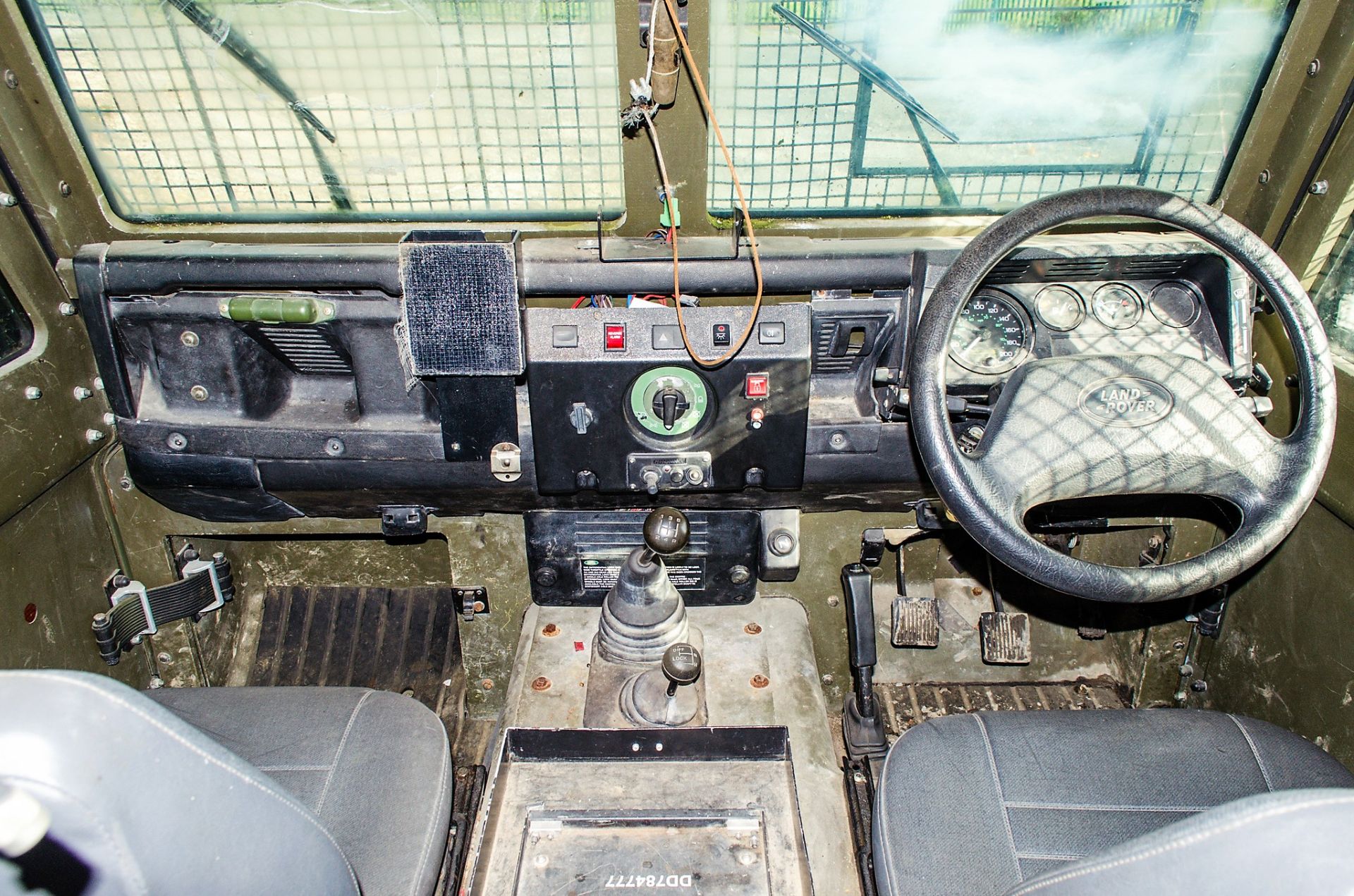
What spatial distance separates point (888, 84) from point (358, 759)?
1635 mm

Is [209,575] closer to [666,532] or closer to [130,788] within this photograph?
[666,532]

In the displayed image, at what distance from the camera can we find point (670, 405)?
5.77 feet

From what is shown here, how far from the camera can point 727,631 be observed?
206 cm

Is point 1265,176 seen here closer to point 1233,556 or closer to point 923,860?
point 1233,556

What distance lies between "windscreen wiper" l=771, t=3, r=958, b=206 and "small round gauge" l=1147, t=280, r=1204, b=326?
1.55ft

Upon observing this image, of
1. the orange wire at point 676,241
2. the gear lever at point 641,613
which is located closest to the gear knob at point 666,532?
the gear lever at point 641,613

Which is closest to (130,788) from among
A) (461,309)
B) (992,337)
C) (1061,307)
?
(461,309)

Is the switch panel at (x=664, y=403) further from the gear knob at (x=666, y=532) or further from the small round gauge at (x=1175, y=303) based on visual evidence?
the small round gauge at (x=1175, y=303)

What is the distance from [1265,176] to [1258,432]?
767 mm

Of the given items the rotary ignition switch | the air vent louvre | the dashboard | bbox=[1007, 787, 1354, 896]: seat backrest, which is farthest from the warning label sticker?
bbox=[1007, 787, 1354, 896]: seat backrest

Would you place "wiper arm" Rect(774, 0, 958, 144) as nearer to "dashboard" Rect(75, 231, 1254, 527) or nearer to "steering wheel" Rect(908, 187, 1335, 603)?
"dashboard" Rect(75, 231, 1254, 527)

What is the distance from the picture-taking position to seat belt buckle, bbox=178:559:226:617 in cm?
223

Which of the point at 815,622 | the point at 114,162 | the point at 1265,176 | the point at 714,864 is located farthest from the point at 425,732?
the point at 1265,176

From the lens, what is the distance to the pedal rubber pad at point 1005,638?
7.75 ft
